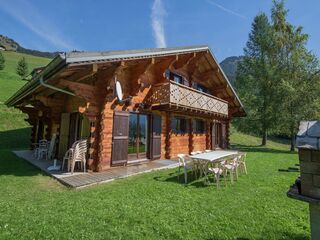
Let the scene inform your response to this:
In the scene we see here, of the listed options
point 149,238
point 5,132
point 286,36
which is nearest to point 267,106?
point 286,36

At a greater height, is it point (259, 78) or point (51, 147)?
point (259, 78)

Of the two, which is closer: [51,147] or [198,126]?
[51,147]

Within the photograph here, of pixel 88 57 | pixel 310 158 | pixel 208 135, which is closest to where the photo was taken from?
pixel 310 158

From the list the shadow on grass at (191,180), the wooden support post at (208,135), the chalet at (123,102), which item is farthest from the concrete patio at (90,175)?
the wooden support post at (208,135)

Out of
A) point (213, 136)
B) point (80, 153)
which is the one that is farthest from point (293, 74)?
point (80, 153)

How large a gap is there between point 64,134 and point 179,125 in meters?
6.39

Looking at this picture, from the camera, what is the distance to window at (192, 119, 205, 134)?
47.6 ft

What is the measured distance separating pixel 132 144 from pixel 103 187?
156 inches

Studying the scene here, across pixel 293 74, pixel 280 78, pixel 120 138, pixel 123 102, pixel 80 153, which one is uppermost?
pixel 293 74

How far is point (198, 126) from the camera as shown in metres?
15.1

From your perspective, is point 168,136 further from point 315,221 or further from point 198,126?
point 315,221

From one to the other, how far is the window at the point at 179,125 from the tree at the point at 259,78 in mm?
12131

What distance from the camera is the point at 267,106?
22203 millimetres

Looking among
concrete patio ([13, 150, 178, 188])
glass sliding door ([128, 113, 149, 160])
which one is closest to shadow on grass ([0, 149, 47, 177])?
concrete patio ([13, 150, 178, 188])
